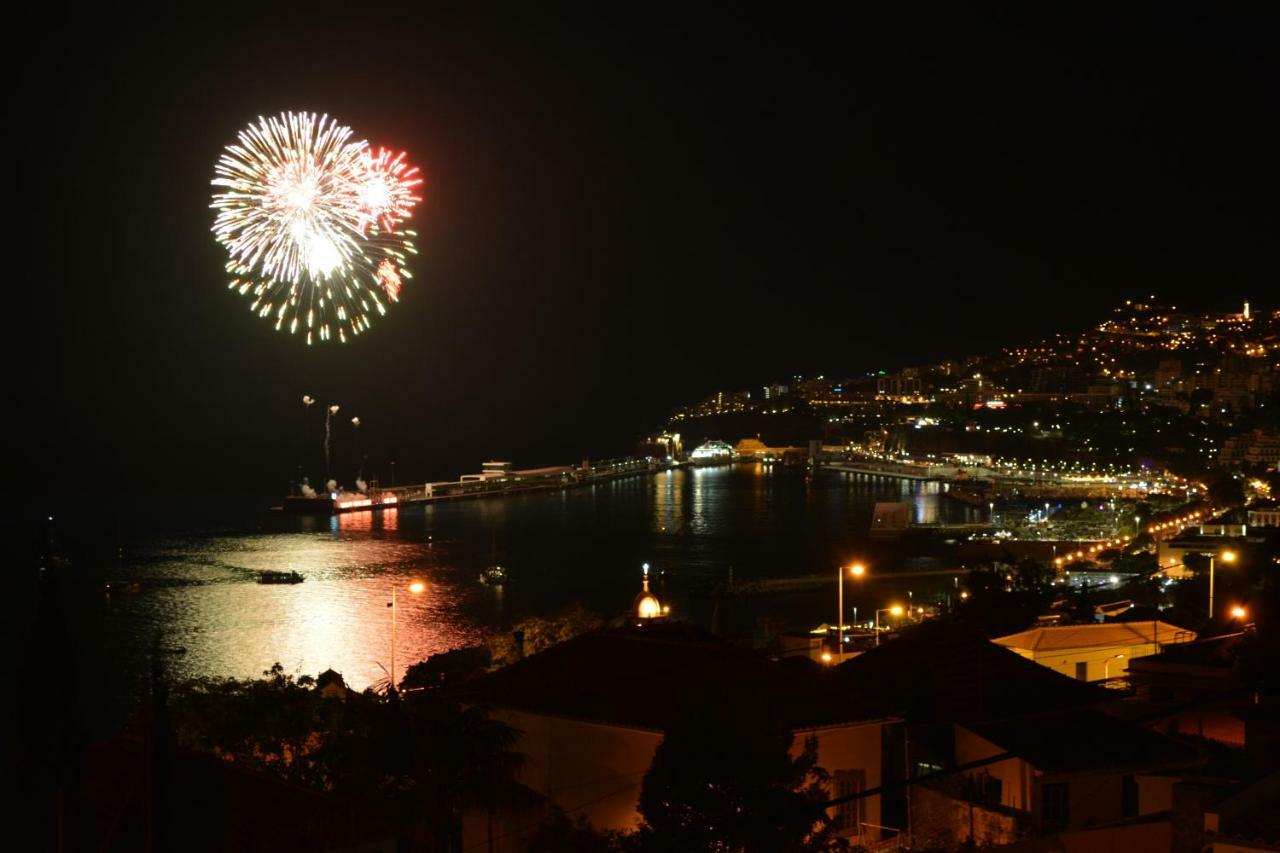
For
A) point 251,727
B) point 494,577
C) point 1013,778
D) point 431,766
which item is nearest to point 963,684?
point 1013,778

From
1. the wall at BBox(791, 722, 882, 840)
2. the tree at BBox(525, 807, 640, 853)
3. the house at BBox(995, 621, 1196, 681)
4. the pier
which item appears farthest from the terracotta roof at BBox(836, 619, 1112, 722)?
the pier

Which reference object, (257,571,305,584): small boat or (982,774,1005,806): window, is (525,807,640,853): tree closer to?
(982,774,1005,806): window

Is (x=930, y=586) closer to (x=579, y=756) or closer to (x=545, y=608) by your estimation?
(x=545, y=608)

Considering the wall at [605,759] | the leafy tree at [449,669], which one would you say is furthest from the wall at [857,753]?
the leafy tree at [449,669]

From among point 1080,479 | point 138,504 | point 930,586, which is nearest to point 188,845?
point 930,586

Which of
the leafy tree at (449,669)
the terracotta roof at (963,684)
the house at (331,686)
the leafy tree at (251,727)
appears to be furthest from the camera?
the house at (331,686)

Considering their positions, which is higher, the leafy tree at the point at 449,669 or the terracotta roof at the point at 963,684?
the terracotta roof at the point at 963,684

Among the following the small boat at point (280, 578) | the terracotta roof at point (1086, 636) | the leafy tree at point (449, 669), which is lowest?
the small boat at point (280, 578)

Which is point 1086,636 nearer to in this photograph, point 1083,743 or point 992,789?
point 1083,743

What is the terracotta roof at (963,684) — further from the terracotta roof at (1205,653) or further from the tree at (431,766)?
the tree at (431,766)
